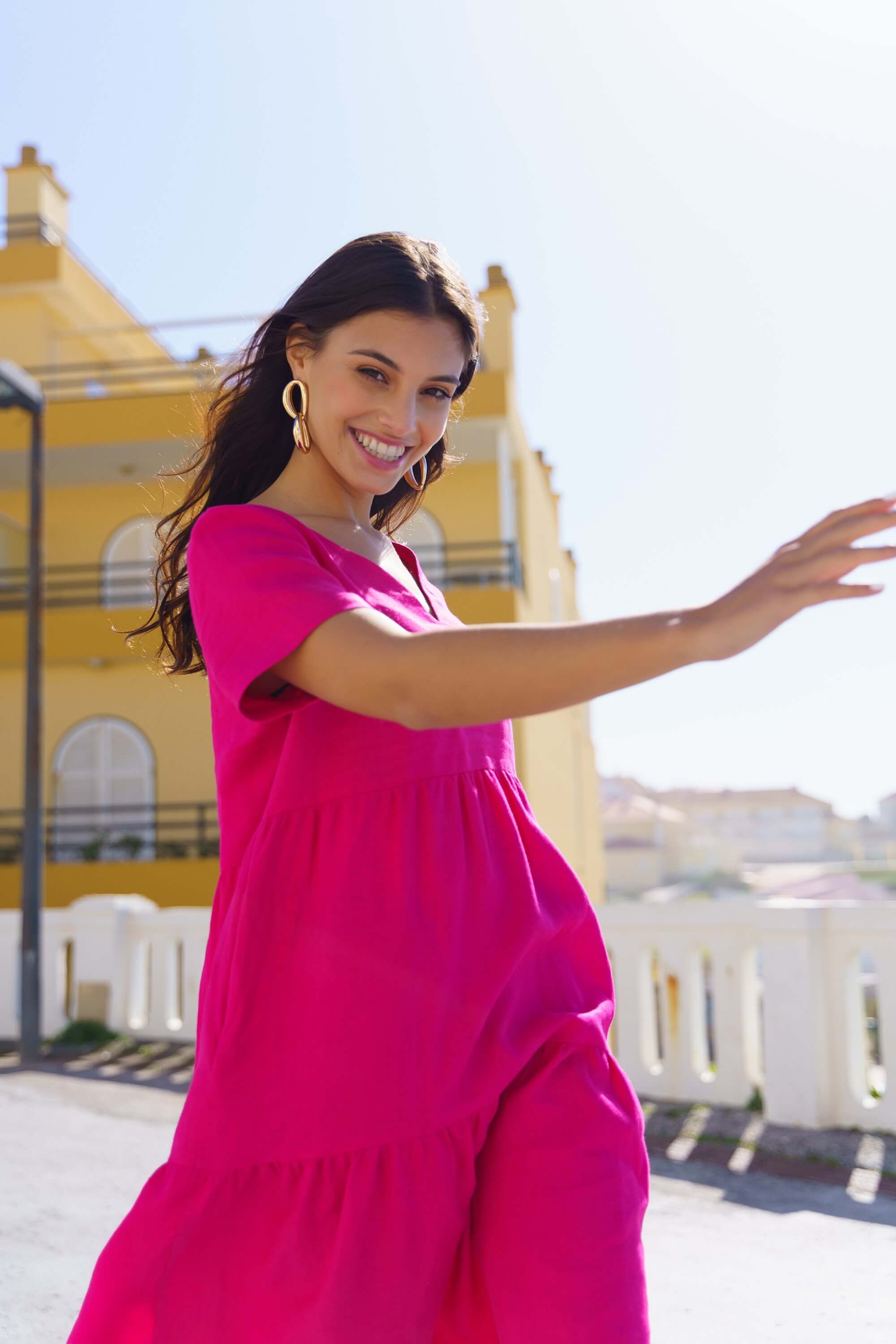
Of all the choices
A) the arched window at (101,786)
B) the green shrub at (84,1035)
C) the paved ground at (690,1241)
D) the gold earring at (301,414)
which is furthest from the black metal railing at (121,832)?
the gold earring at (301,414)

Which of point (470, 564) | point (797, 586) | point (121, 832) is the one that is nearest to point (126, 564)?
point (121, 832)

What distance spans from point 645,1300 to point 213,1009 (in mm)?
567

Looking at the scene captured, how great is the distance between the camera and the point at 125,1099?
21.1 ft

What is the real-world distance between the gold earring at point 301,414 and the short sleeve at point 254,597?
20 centimetres

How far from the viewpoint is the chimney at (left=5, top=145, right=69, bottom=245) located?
64.3ft

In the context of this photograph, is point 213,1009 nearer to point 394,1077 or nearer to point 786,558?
point 394,1077

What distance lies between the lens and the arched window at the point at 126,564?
1778cm

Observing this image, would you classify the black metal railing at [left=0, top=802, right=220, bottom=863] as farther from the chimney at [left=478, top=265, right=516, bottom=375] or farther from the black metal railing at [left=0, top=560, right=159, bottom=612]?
the chimney at [left=478, top=265, right=516, bottom=375]

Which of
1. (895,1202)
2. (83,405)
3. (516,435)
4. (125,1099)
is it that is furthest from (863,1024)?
(83,405)

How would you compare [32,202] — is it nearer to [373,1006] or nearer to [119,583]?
[119,583]

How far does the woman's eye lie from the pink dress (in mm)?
216

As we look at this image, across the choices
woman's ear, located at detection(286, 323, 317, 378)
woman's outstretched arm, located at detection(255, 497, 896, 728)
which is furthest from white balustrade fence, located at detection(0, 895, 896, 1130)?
woman's outstretched arm, located at detection(255, 497, 896, 728)

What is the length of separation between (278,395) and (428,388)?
0.27m

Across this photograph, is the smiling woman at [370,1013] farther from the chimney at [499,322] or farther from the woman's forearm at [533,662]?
the chimney at [499,322]
